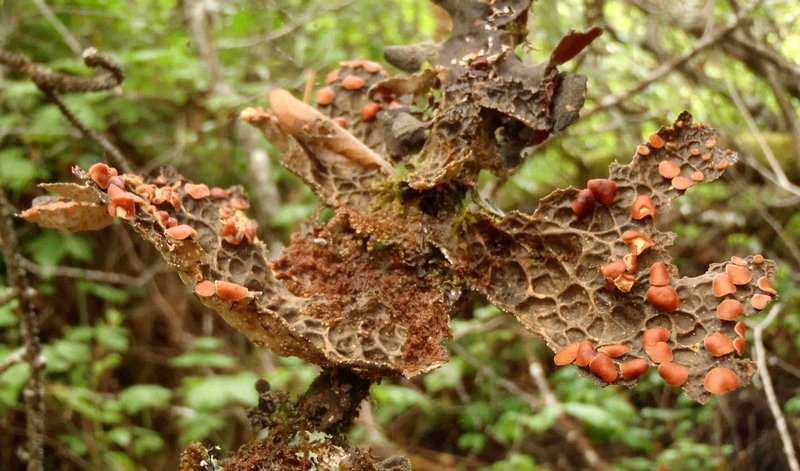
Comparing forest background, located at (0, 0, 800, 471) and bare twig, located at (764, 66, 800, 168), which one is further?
forest background, located at (0, 0, 800, 471)

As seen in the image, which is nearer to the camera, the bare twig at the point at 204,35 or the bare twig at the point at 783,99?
the bare twig at the point at 783,99

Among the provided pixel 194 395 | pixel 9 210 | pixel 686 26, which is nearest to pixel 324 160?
pixel 9 210

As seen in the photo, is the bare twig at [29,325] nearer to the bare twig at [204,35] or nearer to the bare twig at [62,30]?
the bare twig at [62,30]

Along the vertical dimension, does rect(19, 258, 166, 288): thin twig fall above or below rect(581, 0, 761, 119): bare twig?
above

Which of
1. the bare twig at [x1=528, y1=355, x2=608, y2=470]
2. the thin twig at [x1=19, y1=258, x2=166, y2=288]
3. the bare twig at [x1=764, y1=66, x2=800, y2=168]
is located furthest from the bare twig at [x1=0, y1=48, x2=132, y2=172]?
the bare twig at [x1=764, y1=66, x2=800, y2=168]

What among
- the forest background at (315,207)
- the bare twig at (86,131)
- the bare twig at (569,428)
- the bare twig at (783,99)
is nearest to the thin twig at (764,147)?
the forest background at (315,207)

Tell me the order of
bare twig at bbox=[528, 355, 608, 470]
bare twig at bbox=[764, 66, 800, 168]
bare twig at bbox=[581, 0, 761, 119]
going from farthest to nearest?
bare twig at bbox=[528, 355, 608, 470], bare twig at bbox=[764, 66, 800, 168], bare twig at bbox=[581, 0, 761, 119]

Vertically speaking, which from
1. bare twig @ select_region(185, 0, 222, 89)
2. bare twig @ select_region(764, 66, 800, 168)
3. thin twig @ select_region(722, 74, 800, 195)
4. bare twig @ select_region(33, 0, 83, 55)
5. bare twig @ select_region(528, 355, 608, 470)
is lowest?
bare twig @ select_region(528, 355, 608, 470)

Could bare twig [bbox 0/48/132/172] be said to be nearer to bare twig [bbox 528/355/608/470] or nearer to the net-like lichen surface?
the net-like lichen surface
